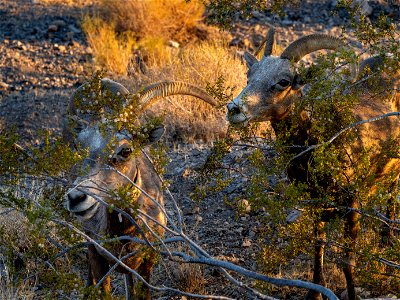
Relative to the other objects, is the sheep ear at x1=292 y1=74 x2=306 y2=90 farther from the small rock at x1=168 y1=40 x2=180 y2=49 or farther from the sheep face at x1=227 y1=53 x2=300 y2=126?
the small rock at x1=168 y1=40 x2=180 y2=49

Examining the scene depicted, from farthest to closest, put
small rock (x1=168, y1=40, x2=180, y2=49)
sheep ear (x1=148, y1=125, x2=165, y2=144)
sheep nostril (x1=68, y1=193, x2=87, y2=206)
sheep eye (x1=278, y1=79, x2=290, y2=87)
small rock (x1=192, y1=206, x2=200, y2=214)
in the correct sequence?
1. small rock (x1=168, y1=40, x2=180, y2=49)
2. small rock (x1=192, y1=206, x2=200, y2=214)
3. sheep eye (x1=278, y1=79, x2=290, y2=87)
4. sheep ear (x1=148, y1=125, x2=165, y2=144)
5. sheep nostril (x1=68, y1=193, x2=87, y2=206)

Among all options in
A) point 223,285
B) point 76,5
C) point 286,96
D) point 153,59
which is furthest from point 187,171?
point 76,5

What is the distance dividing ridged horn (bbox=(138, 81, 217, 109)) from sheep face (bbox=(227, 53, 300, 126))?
37cm

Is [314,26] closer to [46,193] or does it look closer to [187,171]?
[187,171]

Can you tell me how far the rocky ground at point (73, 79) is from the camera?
7.82 metres

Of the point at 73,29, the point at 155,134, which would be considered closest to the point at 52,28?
the point at 73,29

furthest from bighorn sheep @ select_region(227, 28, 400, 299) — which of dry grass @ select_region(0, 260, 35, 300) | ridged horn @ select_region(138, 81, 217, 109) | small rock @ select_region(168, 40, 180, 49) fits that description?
small rock @ select_region(168, 40, 180, 49)

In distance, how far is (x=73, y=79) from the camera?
46.6 ft

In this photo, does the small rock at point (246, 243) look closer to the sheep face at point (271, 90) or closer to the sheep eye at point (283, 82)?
the sheep face at point (271, 90)

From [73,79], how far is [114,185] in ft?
30.4

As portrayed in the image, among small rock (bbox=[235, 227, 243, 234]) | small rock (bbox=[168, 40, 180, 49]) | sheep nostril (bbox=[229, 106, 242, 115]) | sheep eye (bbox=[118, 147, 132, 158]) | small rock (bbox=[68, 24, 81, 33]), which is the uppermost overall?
small rock (bbox=[68, 24, 81, 33])

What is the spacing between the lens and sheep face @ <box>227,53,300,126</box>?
19.4 ft

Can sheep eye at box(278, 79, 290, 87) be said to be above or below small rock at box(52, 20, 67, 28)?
below

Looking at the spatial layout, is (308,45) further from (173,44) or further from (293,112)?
(173,44)
